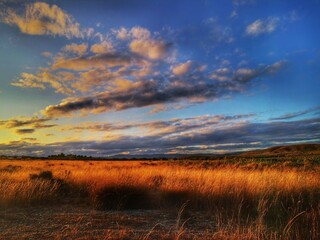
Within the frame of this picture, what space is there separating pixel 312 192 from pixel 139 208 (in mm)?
5108

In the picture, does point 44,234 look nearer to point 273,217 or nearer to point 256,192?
point 273,217

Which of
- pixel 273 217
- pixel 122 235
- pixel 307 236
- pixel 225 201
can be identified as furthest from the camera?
pixel 225 201

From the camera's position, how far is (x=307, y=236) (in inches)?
236

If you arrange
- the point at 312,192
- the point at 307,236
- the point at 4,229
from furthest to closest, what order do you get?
the point at 312,192 < the point at 4,229 < the point at 307,236

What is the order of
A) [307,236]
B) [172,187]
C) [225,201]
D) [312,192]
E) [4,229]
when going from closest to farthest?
[307,236], [4,229], [312,192], [225,201], [172,187]

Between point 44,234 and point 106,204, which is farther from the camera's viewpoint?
point 106,204

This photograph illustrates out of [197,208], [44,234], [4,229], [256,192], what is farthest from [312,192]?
[4,229]

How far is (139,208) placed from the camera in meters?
9.93

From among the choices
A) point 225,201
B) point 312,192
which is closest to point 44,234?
point 225,201

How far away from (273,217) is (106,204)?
4906mm

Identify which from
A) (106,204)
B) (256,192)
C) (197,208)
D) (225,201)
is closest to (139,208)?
(106,204)

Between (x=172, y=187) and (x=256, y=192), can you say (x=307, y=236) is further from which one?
(x=172, y=187)

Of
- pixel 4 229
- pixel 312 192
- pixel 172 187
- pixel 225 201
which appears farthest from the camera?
pixel 172 187

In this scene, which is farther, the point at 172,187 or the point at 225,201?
the point at 172,187
